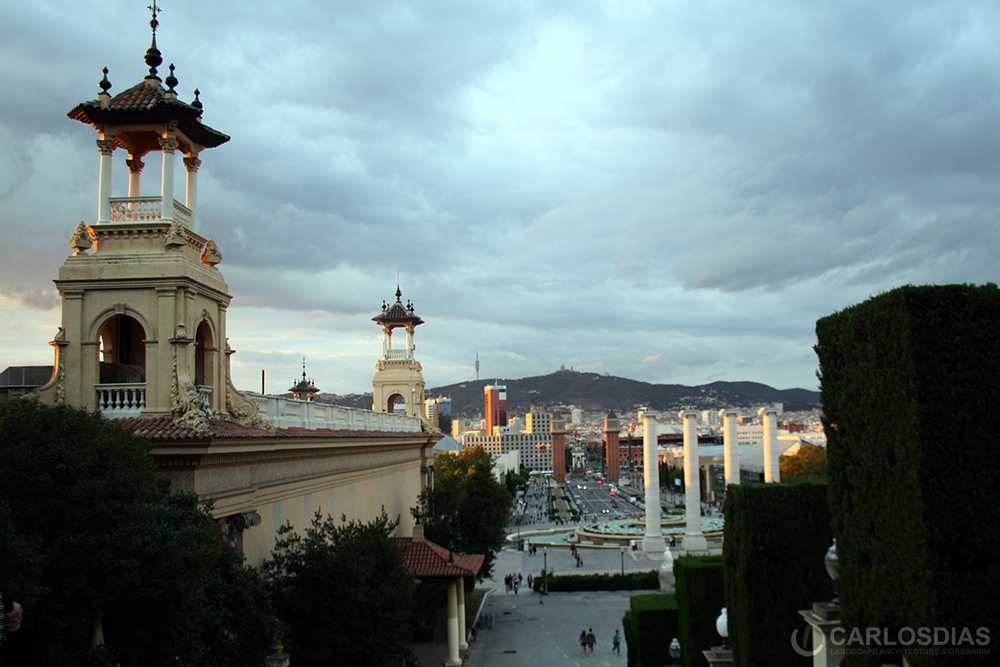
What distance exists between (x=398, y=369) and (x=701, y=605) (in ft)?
89.3

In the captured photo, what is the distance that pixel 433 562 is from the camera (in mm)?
26891

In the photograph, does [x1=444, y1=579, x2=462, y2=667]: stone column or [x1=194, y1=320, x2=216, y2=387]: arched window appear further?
[x1=444, y1=579, x2=462, y2=667]: stone column

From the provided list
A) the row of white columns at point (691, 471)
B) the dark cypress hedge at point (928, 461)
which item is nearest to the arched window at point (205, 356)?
the dark cypress hedge at point (928, 461)

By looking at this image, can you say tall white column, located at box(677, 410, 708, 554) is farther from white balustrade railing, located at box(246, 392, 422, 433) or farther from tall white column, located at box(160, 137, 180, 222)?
tall white column, located at box(160, 137, 180, 222)

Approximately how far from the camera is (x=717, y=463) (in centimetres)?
13975

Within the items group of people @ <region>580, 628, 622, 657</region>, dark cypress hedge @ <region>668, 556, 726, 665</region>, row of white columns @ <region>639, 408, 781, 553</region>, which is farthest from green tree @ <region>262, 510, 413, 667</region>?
row of white columns @ <region>639, 408, 781, 553</region>

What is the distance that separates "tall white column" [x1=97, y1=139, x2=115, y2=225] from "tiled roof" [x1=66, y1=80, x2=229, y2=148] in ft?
1.52

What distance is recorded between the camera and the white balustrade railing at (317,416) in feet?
65.6

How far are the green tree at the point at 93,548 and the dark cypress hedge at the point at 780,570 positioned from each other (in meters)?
8.83

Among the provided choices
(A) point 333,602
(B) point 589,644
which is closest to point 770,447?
(B) point 589,644

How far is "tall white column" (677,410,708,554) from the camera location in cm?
5912

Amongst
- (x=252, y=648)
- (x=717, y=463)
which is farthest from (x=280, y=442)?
(x=717, y=463)

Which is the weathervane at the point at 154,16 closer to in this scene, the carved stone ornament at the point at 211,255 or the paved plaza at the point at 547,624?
the carved stone ornament at the point at 211,255

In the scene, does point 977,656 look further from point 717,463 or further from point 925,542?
point 717,463
